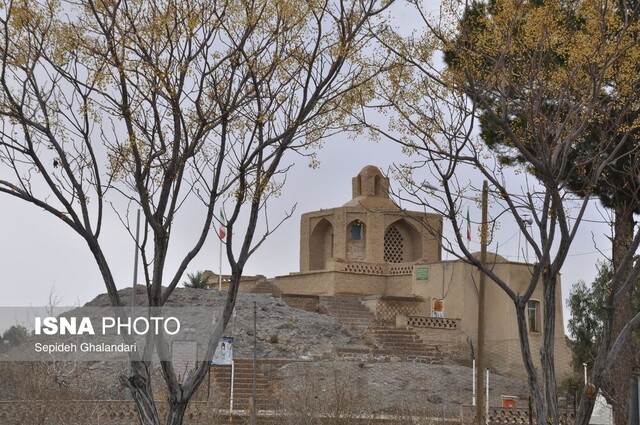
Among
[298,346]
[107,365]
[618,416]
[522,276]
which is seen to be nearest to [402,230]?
[522,276]

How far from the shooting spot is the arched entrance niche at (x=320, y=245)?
4581cm

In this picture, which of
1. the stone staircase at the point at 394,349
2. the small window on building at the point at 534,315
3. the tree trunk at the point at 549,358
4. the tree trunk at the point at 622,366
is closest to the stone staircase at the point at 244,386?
the stone staircase at the point at 394,349

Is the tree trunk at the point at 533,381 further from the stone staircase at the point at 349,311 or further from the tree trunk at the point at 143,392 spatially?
the stone staircase at the point at 349,311

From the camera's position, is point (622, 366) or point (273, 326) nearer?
point (622, 366)

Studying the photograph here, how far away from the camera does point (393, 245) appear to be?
44.5 m

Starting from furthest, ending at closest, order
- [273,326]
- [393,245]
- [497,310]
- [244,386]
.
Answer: [393,245] → [497,310] → [273,326] → [244,386]

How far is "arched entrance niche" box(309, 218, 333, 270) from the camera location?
1804 inches

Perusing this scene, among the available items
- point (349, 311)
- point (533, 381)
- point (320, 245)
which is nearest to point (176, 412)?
point (533, 381)

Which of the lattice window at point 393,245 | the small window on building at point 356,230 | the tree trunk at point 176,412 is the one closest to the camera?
the tree trunk at point 176,412

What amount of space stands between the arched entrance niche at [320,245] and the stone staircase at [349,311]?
223 inches

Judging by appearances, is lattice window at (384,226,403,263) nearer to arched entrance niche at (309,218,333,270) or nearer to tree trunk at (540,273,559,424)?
arched entrance niche at (309,218,333,270)

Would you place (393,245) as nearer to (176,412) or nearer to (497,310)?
(497,310)

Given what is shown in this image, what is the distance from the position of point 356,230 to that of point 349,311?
6.27 meters

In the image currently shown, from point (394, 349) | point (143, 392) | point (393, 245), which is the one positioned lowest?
point (143, 392)
